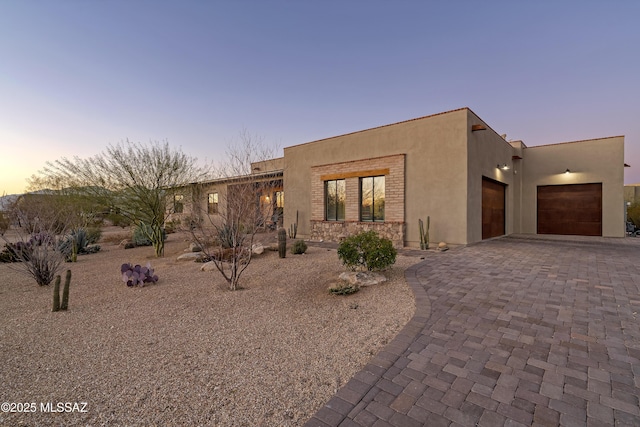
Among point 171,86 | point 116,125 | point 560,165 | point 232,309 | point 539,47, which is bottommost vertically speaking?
point 232,309

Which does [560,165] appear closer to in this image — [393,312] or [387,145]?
[387,145]

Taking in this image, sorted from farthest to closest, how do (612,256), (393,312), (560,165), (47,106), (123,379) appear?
(560,165) < (47,106) < (612,256) < (393,312) < (123,379)

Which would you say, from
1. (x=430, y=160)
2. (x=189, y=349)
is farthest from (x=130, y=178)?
(x=430, y=160)

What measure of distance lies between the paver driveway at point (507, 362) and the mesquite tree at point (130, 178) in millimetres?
8451

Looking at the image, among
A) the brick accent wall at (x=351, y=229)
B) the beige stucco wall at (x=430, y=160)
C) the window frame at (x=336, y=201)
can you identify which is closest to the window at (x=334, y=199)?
the window frame at (x=336, y=201)

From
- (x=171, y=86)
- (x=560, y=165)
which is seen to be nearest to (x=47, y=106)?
(x=171, y=86)

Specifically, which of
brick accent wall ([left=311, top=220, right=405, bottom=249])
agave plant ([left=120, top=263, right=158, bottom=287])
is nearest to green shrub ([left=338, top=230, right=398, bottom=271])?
brick accent wall ([left=311, top=220, right=405, bottom=249])

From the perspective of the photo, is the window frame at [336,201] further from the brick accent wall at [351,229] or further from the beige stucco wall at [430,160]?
the beige stucco wall at [430,160]

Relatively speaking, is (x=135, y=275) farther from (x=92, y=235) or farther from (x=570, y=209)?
(x=570, y=209)

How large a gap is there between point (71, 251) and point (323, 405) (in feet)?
33.5

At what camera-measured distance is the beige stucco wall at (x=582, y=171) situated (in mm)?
11383

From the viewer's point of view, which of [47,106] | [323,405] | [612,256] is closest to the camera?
[323,405]

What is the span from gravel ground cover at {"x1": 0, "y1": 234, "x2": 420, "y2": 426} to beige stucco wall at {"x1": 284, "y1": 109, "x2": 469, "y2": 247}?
4.87 meters

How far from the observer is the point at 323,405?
1844mm
